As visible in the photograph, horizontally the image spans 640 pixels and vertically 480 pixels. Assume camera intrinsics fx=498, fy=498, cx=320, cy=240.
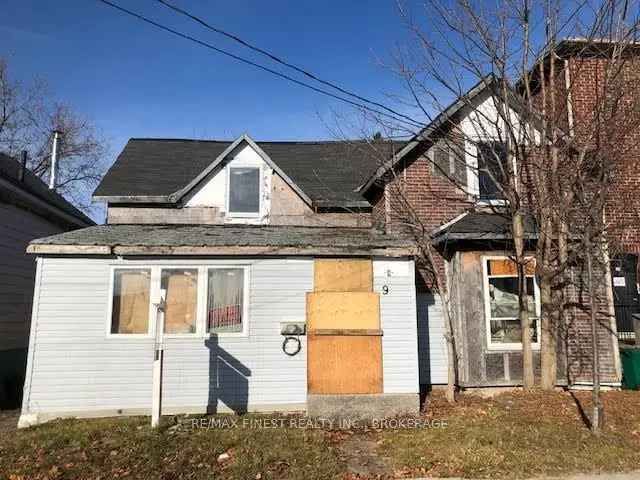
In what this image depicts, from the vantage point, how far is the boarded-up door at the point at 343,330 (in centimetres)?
908

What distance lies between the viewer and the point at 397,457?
674cm

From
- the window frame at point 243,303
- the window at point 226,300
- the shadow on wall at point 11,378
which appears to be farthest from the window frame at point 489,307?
the shadow on wall at point 11,378

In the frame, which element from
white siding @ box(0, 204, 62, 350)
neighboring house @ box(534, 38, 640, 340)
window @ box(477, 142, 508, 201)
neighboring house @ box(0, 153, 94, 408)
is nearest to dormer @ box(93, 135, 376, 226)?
neighboring house @ box(0, 153, 94, 408)

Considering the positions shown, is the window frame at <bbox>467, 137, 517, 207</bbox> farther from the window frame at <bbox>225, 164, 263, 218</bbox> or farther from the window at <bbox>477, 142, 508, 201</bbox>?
the window frame at <bbox>225, 164, 263, 218</bbox>

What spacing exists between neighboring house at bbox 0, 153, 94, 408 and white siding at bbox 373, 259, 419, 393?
331 inches

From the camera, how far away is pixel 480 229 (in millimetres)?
10656

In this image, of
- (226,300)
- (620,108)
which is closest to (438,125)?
(620,108)

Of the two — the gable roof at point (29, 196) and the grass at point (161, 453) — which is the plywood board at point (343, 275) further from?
the gable roof at point (29, 196)

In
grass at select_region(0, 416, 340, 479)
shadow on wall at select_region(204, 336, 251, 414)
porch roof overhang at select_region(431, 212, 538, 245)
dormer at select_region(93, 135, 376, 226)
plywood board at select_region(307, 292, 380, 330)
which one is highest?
dormer at select_region(93, 135, 376, 226)

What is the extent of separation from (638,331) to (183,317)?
1070cm

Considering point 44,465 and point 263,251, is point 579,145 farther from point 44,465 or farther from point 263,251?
point 44,465

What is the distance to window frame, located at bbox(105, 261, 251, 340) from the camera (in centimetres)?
922

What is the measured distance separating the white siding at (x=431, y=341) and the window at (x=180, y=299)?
5023 millimetres

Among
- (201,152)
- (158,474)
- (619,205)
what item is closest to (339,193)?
(201,152)
